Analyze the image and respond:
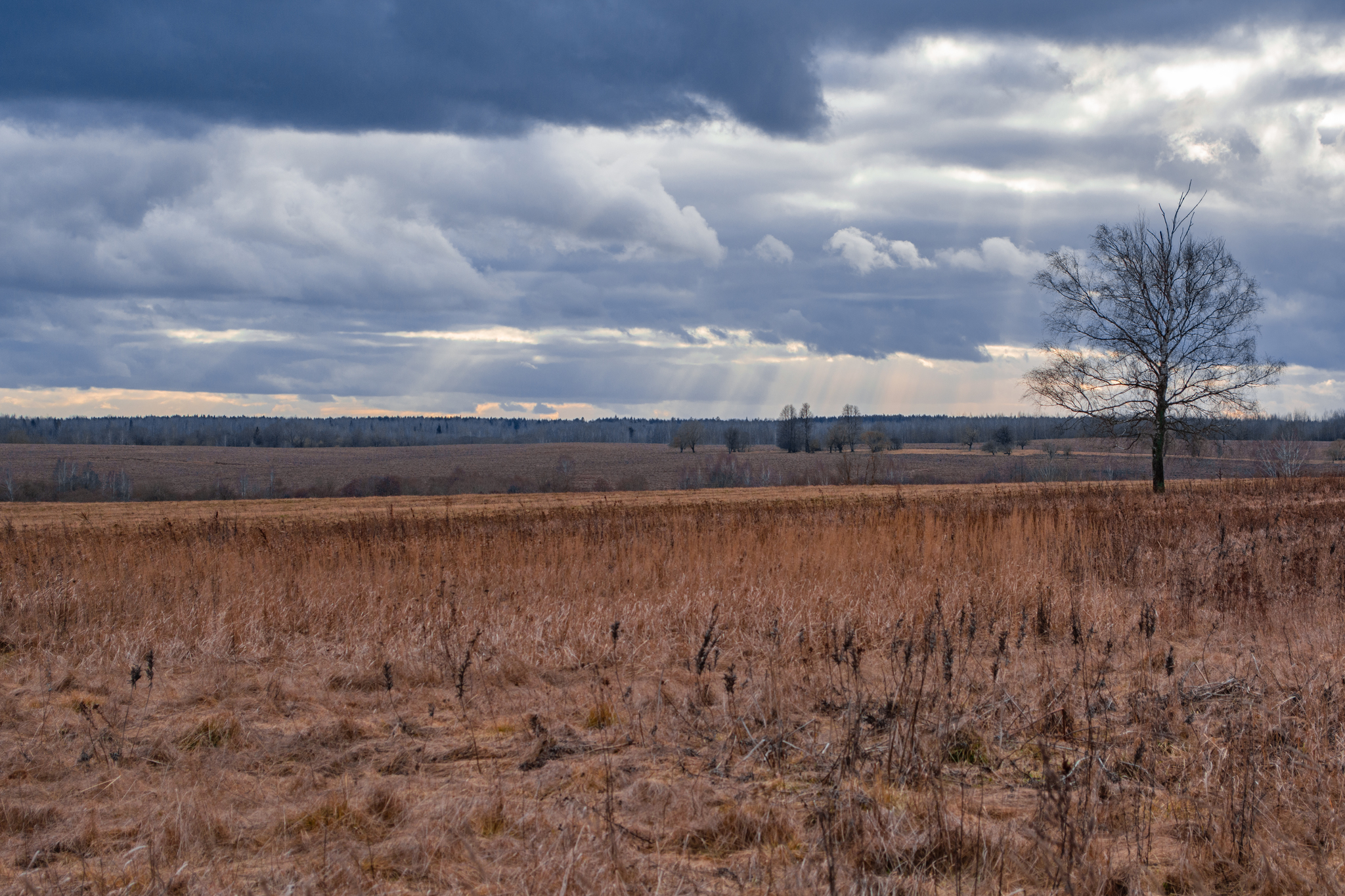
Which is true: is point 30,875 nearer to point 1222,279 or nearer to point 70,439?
point 1222,279

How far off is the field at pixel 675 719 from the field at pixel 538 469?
39.6m

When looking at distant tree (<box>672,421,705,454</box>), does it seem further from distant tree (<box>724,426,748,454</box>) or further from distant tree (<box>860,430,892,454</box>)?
distant tree (<box>860,430,892,454</box>)

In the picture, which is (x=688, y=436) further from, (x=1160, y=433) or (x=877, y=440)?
(x=1160, y=433)

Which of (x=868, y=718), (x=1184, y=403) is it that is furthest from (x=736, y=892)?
(x=1184, y=403)

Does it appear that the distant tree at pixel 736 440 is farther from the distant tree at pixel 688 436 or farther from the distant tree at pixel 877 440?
the distant tree at pixel 877 440

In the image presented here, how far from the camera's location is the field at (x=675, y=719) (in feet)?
11.5

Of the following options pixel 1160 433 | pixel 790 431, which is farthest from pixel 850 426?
Answer: pixel 1160 433

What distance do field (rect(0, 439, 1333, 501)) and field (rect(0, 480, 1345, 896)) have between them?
39614mm

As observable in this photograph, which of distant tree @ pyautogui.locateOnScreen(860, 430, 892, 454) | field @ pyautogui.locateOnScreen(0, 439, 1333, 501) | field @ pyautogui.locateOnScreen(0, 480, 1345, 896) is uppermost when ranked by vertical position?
distant tree @ pyautogui.locateOnScreen(860, 430, 892, 454)

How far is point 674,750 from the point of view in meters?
4.94

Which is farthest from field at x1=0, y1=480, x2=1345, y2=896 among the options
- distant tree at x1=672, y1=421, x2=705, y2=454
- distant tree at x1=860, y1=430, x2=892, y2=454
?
distant tree at x1=672, y1=421, x2=705, y2=454

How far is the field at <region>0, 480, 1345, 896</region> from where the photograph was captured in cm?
349

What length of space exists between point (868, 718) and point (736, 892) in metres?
2.14

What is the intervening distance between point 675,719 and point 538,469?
301 ft
